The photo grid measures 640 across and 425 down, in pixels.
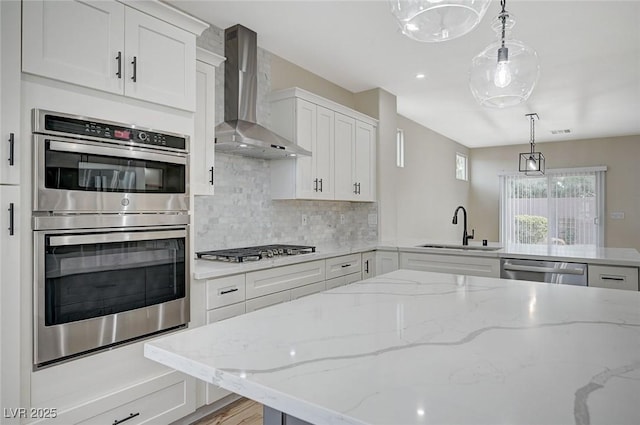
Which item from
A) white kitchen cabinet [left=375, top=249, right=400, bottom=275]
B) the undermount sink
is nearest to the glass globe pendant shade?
the undermount sink

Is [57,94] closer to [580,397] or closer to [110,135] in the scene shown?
[110,135]

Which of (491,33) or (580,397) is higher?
(491,33)

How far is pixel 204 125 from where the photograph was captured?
2.55 metres

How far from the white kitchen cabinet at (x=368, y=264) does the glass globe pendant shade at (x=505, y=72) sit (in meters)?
2.23

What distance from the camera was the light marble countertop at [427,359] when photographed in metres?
0.66

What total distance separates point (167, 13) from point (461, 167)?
25.2 feet

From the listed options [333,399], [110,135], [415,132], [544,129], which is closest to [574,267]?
[333,399]

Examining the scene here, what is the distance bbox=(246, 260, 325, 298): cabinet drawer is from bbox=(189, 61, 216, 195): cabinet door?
66 centimetres

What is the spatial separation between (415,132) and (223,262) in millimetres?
4731

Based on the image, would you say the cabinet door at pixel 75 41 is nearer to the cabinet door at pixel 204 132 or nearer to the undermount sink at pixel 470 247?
the cabinet door at pixel 204 132

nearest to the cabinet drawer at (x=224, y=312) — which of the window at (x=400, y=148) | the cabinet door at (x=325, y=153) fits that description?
the cabinet door at (x=325, y=153)

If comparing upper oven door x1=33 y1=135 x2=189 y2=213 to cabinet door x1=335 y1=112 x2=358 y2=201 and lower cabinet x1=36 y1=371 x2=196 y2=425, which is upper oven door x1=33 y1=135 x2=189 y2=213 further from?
cabinet door x1=335 y1=112 x2=358 y2=201

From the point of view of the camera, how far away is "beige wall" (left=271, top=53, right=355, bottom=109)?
370 cm

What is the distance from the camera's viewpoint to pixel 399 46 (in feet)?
11.5
